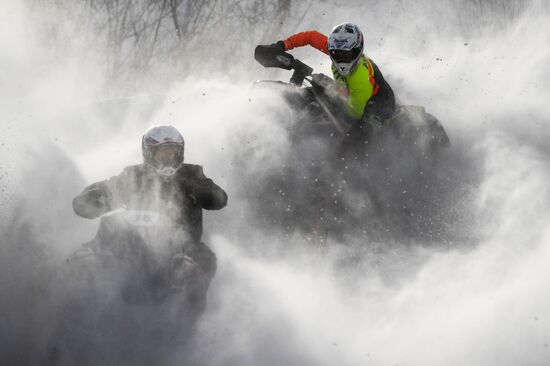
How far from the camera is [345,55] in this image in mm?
8289

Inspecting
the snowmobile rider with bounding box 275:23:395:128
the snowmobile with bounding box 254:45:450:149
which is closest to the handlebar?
the snowmobile with bounding box 254:45:450:149

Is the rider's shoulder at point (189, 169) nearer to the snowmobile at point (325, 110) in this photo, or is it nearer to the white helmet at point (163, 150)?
the white helmet at point (163, 150)

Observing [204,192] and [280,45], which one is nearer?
[204,192]

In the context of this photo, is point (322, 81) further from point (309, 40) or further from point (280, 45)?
point (309, 40)

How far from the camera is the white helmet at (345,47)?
829 cm

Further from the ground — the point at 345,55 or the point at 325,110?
the point at 345,55

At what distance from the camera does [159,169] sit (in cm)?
683

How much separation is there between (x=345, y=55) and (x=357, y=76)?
9.1 inches

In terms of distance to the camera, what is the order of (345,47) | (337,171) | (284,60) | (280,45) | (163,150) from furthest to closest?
(280,45) → (284,60) → (337,171) → (345,47) → (163,150)

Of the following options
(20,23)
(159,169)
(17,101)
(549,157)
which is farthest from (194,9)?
(159,169)

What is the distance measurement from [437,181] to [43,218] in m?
3.83

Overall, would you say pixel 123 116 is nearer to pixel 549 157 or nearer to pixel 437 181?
pixel 437 181

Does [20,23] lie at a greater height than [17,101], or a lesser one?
greater

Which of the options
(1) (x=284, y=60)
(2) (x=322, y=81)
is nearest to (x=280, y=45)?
(1) (x=284, y=60)
